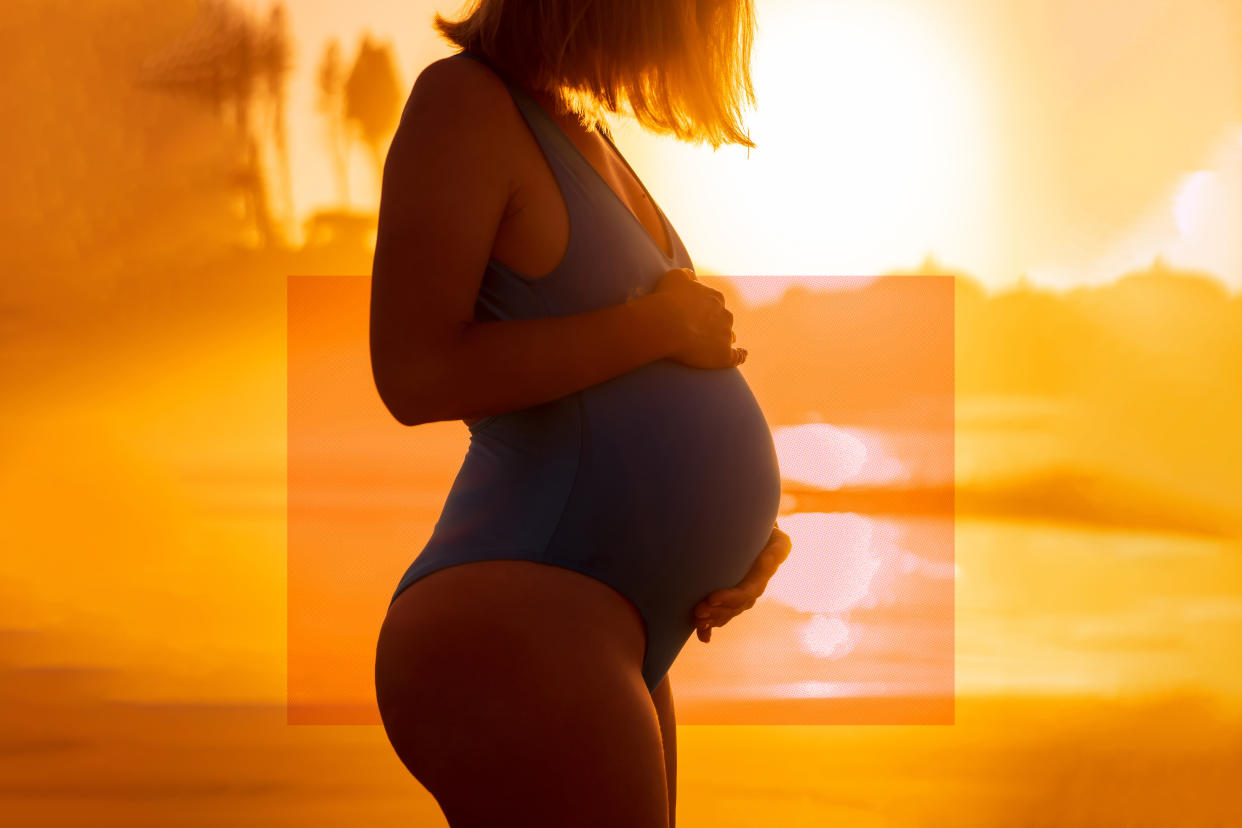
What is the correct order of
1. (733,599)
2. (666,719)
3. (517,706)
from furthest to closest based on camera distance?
1. (666,719)
2. (733,599)
3. (517,706)

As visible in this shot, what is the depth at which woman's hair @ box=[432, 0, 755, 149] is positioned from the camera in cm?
65

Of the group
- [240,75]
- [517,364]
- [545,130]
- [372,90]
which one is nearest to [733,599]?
[517,364]

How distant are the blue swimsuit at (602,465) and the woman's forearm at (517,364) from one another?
3 cm

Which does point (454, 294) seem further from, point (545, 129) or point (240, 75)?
Answer: point (240, 75)

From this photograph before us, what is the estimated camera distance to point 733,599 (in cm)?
70

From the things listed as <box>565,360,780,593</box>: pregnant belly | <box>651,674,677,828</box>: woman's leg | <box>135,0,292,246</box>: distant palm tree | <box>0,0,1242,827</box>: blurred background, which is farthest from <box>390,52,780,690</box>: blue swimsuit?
Result: <box>135,0,292,246</box>: distant palm tree

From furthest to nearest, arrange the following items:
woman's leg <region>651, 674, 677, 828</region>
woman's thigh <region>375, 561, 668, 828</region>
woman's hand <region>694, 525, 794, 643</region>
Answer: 1. woman's leg <region>651, 674, 677, 828</region>
2. woman's hand <region>694, 525, 794, 643</region>
3. woman's thigh <region>375, 561, 668, 828</region>

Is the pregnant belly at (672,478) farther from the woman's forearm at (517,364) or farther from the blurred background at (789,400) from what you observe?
the blurred background at (789,400)

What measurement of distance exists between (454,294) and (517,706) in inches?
9.5

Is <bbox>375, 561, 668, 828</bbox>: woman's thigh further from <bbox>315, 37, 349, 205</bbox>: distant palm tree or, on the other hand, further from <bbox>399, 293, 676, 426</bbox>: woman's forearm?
<bbox>315, 37, 349, 205</bbox>: distant palm tree

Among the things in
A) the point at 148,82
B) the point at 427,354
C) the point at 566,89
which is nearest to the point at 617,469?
the point at 427,354

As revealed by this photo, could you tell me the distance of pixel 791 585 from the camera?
168cm

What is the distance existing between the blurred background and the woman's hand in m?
0.93

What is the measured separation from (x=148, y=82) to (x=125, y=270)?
31cm
